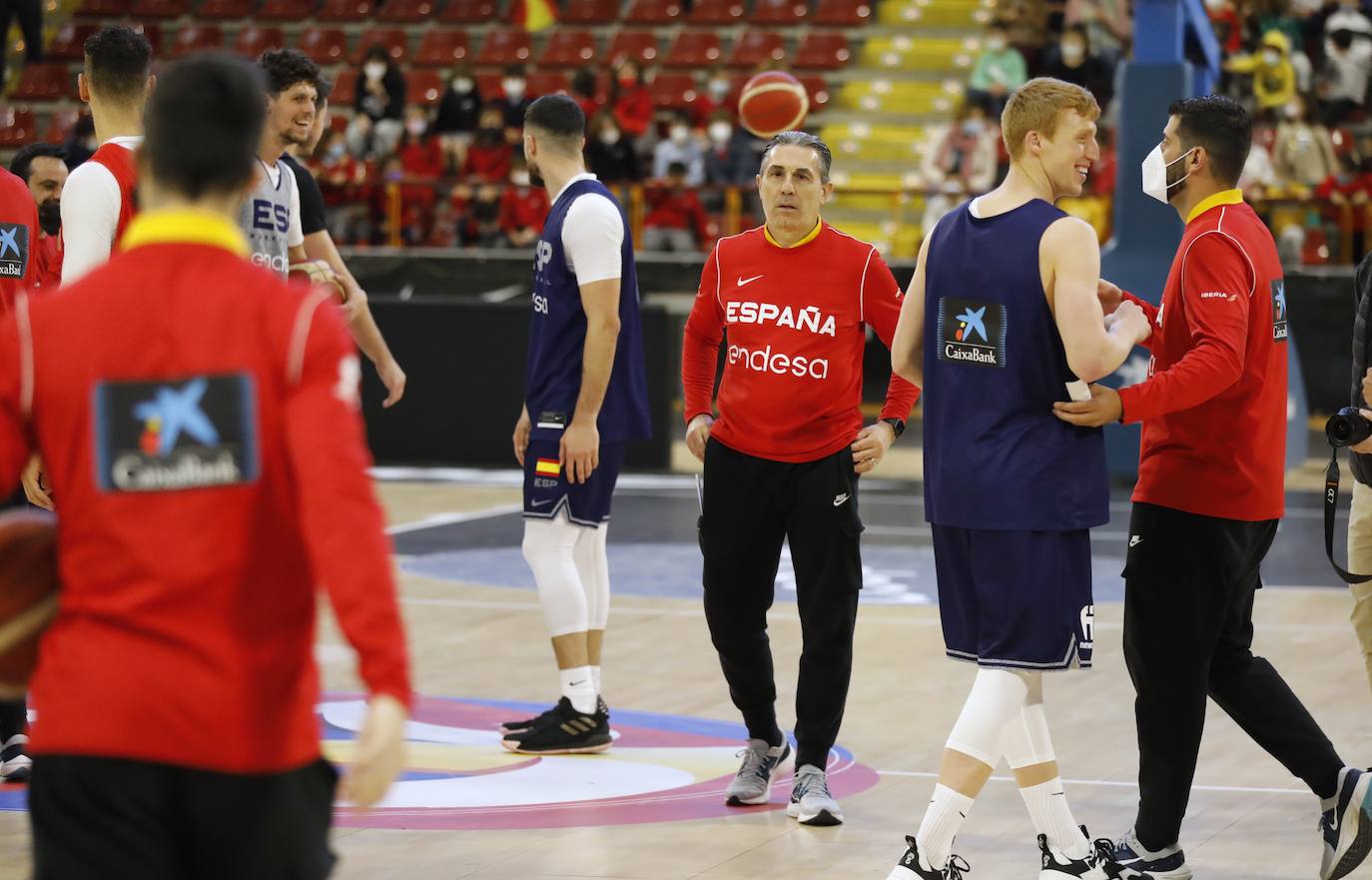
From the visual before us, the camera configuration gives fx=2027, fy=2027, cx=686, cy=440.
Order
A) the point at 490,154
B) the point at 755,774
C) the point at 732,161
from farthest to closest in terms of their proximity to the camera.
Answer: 1. the point at 490,154
2. the point at 732,161
3. the point at 755,774

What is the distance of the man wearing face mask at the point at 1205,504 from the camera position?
529 centimetres

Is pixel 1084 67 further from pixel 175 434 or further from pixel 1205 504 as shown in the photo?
pixel 175 434

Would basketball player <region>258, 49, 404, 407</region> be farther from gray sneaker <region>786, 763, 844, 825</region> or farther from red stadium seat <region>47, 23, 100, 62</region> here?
red stadium seat <region>47, 23, 100, 62</region>

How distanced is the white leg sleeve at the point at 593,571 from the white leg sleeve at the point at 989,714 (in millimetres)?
2286

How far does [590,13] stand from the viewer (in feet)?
82.6

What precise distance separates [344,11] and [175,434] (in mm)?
24071

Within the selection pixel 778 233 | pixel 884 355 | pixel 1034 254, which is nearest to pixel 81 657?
pixel 1034 254

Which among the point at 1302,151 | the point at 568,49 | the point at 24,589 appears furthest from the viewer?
the point at 568,49

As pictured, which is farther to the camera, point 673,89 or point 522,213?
point 673,89

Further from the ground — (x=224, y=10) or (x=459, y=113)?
(x=224, y=10)

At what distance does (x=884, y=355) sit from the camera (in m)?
19.3

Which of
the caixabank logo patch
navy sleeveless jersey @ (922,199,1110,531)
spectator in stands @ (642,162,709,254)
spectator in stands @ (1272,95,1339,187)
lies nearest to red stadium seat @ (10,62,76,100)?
spectator in stands @ (642,162,709,254)

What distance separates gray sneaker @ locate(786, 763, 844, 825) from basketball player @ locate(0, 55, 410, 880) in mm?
3258

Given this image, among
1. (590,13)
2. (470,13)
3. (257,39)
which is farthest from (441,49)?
(257,39)
